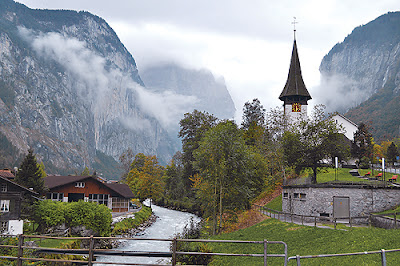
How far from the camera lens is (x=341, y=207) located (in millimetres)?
34875

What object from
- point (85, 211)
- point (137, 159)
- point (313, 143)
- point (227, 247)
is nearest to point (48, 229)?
point (85, 211)

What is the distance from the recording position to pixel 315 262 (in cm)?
1798

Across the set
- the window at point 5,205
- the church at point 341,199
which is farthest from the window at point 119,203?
the church at point 341,199

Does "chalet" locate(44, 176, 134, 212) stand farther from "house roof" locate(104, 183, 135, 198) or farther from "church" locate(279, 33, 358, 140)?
"church" locate(279, 33, 358, 140)

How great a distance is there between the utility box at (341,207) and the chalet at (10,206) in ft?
110

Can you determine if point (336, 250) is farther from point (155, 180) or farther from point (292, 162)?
point (155, 180)

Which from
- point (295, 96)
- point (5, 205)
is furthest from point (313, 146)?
point (5, 205)

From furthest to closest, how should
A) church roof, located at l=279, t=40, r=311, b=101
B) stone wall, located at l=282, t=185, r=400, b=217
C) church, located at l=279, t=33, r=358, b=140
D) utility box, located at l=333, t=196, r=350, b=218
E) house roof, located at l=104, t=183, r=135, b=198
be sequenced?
church roof, located at l=279, t=40, r=311, b=101 → church, located at l=279, t=33, r=358, b=140 → house roof, located at l=104, t=183, r=135, b=198 → utility box, located at l=333, t=196, r=350, b=218 → stone wall, located at l=282, t=185, r=400, b=217

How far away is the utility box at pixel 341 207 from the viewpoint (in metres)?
34.5

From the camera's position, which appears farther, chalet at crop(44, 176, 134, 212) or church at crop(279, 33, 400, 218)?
chalet at crop(44, 176, 134, 212)

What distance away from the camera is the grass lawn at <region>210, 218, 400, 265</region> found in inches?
679

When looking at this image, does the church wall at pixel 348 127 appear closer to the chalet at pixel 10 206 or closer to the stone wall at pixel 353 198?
the stone wall at pixel 353 198

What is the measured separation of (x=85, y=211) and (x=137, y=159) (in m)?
88.6

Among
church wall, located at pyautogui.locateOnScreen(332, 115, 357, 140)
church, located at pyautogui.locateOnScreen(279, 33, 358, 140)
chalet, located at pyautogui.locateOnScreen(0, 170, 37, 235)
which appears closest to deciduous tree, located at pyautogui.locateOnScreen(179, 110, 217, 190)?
church, located at pyautogui.locateOnScreen(279, 33, 358, 140)
